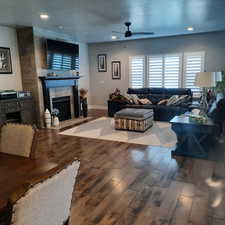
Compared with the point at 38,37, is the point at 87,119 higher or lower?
lower

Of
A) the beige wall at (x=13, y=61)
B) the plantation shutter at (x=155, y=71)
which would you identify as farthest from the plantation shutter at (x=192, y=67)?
the beige wall at (x=13, y=61)

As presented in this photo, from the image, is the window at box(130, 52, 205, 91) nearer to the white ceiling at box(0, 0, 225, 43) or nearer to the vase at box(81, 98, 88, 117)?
the white ceiling at box(0, 0, 225, 43)

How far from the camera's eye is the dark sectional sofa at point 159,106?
21.1ft

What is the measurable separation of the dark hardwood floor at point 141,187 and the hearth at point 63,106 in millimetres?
2790

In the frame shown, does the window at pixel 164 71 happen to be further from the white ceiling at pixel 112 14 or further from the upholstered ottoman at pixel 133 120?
the upholstered ottoman at pixel 133 120

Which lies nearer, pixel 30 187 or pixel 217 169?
pixel 30 187

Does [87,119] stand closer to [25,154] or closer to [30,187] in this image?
[25,154]

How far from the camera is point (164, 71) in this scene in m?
7.83

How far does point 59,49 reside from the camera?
659 cm

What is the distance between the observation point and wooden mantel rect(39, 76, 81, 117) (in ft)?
20.3

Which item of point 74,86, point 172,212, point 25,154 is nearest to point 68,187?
point 25,154

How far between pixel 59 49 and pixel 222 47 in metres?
5.31

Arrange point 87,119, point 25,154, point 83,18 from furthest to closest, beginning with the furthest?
point 87,119, point 83,18, point 25,154

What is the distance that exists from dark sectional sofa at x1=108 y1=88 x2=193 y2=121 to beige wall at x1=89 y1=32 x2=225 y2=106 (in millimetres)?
1273
